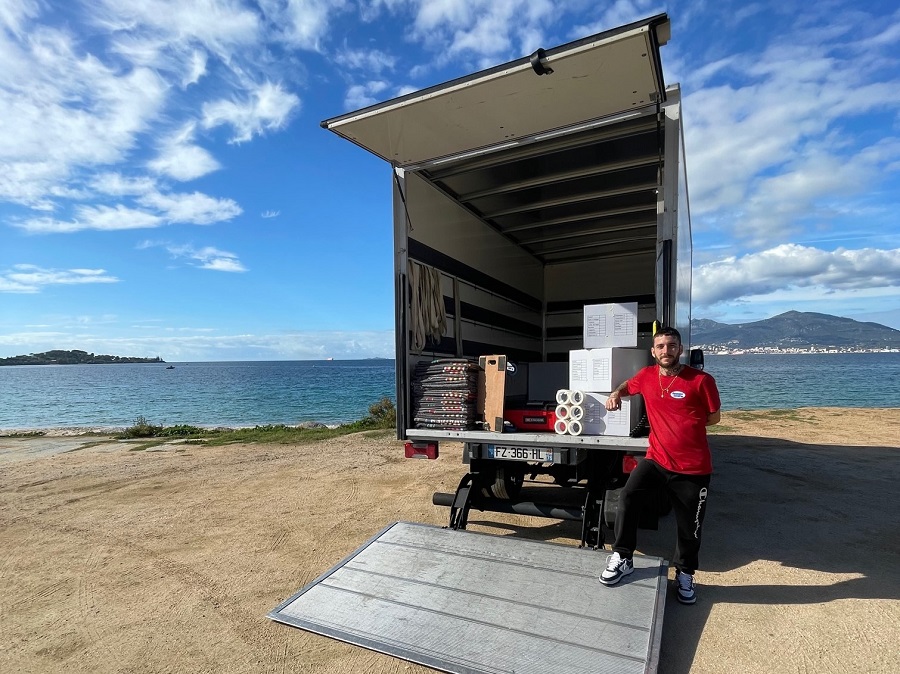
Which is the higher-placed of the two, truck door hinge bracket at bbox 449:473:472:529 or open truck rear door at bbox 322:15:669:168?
open truck rear door at bbox 322:15:669:168

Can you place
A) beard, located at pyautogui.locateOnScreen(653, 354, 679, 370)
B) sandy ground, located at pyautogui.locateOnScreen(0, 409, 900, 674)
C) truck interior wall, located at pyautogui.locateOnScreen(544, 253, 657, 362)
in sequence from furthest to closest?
truck interior wall, located at pyautogui.locateOnScreen(544, 253, 657, 362)
beard, located at pyautogui.locateOnScreen(653, 354, 679, 370)
sandy ground, located at pyautogui.locateOnScreen(0, 409, 900, 674)

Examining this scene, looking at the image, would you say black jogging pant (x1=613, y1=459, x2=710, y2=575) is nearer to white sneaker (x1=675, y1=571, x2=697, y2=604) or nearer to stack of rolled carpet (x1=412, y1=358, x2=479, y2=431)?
white sneaker (x1=675, y1=571, x2=697, y2=604)

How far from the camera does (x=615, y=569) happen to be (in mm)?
3209

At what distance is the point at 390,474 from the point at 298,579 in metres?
3.34

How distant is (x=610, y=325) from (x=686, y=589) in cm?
182

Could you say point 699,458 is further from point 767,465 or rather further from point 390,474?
point 767,465

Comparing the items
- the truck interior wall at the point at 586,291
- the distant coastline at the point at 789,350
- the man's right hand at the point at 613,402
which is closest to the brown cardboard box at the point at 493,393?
the man's right hand at the point at 613,402

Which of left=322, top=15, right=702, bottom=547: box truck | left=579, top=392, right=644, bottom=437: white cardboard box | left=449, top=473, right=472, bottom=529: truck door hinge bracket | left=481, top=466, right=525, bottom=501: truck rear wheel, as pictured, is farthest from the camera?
left=481, top=466, right=525, bottom=501: truck rear wheel

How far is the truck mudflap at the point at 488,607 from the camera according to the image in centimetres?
260

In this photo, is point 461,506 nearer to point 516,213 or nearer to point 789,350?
point 516,213

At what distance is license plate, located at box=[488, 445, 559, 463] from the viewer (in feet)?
12.7

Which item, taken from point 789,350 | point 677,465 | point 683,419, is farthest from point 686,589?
point 789,350

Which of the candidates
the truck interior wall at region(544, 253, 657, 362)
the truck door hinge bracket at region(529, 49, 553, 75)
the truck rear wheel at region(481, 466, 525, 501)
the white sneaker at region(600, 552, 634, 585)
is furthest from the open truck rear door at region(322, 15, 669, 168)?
the truck interior wall at region(544, 253, 657, 362)

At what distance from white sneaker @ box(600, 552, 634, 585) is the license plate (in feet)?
2.56
